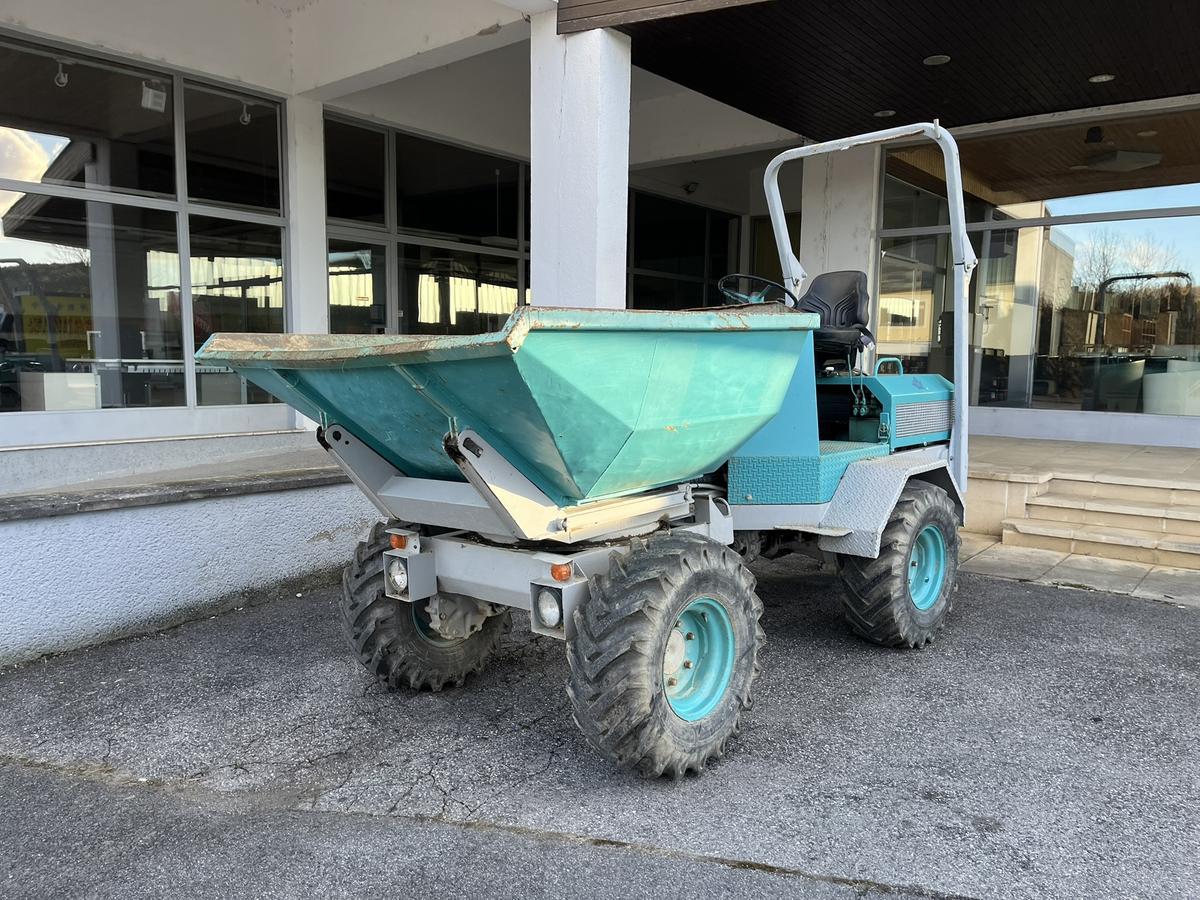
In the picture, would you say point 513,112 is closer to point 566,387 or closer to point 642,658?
point 566,387

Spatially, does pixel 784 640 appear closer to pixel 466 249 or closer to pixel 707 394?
pixel 707 394

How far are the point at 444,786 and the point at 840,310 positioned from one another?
3.21 meters

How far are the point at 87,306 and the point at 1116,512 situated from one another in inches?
340

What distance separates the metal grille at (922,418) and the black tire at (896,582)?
12.8 inches

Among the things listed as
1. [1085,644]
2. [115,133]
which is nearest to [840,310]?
[1085,644]

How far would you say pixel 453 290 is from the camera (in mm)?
10359

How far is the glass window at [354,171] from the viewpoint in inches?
→ 346

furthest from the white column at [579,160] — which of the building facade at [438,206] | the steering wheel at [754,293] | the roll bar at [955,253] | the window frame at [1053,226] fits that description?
the window frame at [1053,226]

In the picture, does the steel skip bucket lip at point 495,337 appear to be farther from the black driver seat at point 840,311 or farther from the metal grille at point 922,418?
the metal grille at point 922,418

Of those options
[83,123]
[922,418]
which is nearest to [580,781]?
[922,418]

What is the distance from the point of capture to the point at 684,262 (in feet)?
47.0

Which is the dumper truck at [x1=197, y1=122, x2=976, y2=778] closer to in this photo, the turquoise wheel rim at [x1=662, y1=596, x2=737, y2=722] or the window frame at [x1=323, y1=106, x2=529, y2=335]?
the turquoise wheel rim at [x1=662, y1=596, x2=737, y2=722]

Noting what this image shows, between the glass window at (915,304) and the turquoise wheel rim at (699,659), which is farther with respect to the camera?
the glass window at (915,304)

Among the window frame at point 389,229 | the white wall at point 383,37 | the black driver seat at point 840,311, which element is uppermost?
the white wall at point 383,37
